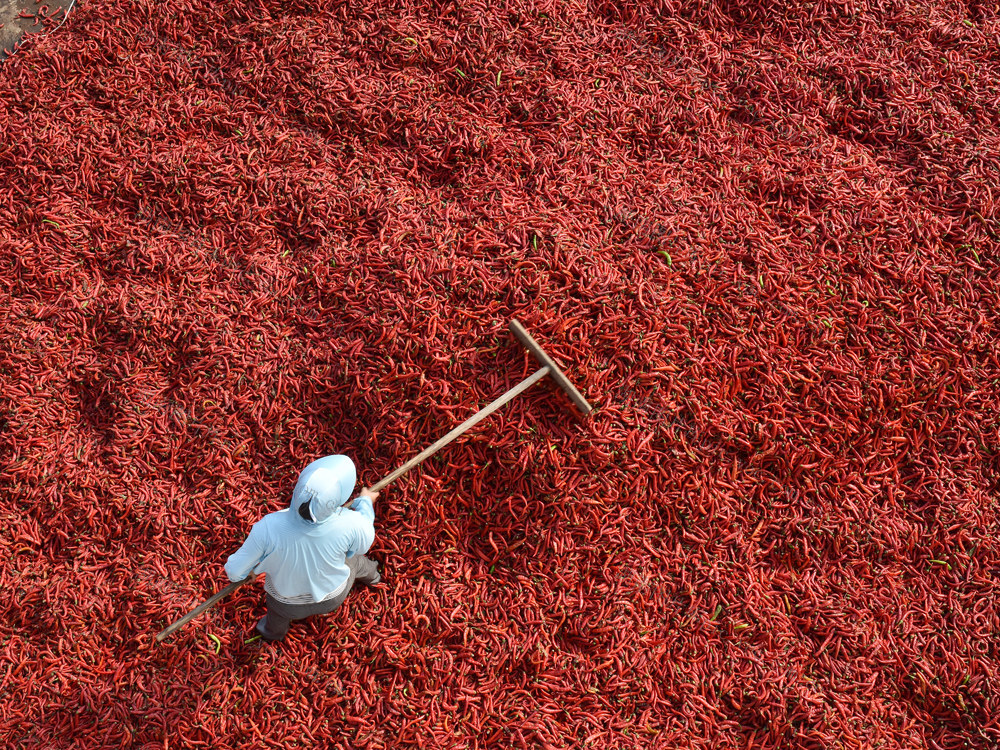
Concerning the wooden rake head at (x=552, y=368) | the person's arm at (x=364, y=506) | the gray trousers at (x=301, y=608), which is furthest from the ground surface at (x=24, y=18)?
the gray trousers at (x=301, y=608)

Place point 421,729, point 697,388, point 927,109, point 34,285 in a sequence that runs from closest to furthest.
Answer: point 421,729 → point 697,388 → point 34,285 → point 927,109

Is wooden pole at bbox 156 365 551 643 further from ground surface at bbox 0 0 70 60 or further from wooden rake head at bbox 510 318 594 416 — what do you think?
ground surface at bbox 0 0 70 60

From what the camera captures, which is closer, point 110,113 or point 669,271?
point 669,271

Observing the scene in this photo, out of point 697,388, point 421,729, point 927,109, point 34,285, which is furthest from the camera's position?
point 927,109

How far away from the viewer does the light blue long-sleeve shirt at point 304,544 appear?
418 cm

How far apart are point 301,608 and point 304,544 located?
712mm

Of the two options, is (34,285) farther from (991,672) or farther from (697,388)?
(991,672)

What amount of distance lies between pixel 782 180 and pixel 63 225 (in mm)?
6228

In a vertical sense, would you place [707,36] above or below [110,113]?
above

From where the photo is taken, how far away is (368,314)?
561cm

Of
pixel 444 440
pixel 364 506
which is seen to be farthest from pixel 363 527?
pixel 444 440

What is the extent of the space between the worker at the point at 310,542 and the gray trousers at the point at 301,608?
0.03ft

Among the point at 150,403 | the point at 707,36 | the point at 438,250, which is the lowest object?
the point at 150,403

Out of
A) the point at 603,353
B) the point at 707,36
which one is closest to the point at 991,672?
the point at 603,353
